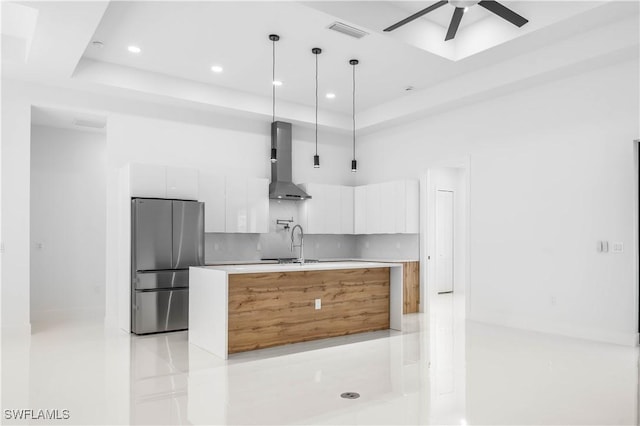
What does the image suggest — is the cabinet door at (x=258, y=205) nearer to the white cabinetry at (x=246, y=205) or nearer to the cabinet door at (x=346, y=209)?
the white cabinetry at (x=246, y=205)

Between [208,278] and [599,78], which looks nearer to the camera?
Answer: [208,278]

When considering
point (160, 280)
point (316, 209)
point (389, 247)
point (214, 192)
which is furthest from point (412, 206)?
point (160, 280)

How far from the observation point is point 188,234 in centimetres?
637

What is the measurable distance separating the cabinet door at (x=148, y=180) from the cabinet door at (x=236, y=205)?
3.53ft

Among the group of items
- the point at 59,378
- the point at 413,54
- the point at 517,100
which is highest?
the point at 413,54

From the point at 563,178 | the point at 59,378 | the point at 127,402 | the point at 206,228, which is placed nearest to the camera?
the point at 127,402

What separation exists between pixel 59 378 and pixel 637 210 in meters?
5.93

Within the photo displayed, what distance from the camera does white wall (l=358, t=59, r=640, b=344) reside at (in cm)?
530

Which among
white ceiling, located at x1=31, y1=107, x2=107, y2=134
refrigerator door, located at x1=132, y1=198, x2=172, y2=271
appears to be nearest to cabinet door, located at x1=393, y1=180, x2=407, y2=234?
refrigerator door, located at x1=132, y1=198, x2=172, y2=271

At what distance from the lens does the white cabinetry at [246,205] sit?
7285 millimetres

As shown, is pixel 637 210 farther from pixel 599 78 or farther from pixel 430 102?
pixel 430 102

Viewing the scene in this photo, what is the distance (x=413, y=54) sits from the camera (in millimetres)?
5844

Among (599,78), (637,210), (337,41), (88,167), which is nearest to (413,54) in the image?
(337,41)

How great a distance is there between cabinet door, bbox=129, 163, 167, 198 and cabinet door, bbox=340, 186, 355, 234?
11.1ft
